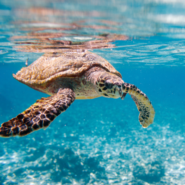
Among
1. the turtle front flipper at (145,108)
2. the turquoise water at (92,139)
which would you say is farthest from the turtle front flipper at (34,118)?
the turquoise water at (92,139)

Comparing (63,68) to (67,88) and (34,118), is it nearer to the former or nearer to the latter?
(67,88)

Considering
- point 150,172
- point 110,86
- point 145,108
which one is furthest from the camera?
point 150,172

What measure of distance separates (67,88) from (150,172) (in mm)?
6829

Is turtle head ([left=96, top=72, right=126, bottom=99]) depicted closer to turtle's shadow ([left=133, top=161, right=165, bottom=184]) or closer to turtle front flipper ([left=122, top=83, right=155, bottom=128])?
turtle front flipper ([left=122, top=83, right=155, bottom=128])

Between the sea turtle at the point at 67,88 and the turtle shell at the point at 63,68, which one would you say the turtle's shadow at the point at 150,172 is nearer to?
the sea turtle at the point at 67,88

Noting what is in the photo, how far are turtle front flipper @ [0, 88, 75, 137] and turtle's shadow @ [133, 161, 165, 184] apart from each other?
264 inches

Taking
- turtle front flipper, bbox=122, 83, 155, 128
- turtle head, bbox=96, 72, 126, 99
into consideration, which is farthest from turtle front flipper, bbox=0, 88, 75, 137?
turtle front flipper, bbox=122, 83, 155, 128

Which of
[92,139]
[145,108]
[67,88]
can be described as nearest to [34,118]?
[67,88]

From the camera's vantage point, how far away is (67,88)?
495cm

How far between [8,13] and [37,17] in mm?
1029

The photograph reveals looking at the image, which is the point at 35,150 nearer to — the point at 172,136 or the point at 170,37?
the point at 172,136

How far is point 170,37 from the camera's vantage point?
33.6ft

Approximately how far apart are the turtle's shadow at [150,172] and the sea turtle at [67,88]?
4.06 metres

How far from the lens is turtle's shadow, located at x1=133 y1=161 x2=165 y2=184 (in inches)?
308
